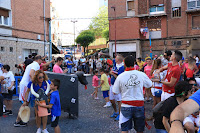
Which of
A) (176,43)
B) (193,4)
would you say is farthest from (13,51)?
(193,4)

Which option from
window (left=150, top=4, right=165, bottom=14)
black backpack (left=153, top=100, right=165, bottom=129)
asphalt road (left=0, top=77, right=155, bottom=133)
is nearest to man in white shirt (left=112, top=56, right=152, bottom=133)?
black backpack (left=153, top=100, right=165, bottom=129)

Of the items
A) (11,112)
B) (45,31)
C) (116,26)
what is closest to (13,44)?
(45,31)

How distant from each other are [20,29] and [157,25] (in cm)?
1809

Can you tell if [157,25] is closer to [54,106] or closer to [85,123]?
[85,123]

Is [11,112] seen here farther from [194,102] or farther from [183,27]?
[183,27]

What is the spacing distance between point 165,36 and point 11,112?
26.4m

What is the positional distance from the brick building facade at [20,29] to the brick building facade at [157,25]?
1128 cm

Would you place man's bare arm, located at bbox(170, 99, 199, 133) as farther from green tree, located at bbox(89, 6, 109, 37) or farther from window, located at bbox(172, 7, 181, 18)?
green tree, located at bbox(89, 6, 109, 37)

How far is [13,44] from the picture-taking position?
821 inches

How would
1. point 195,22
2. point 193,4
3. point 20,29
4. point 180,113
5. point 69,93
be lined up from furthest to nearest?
point 193,4, point 195,22, point 20,29, point 69,93, point 180,113

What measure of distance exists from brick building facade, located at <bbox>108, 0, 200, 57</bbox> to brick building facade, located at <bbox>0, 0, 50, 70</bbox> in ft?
37.0

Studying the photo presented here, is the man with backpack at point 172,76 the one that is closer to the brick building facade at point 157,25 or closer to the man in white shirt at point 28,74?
the man in white shirt at point 28,74

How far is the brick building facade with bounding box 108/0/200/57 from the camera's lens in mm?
29422

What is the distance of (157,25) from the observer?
31375 millimetres
